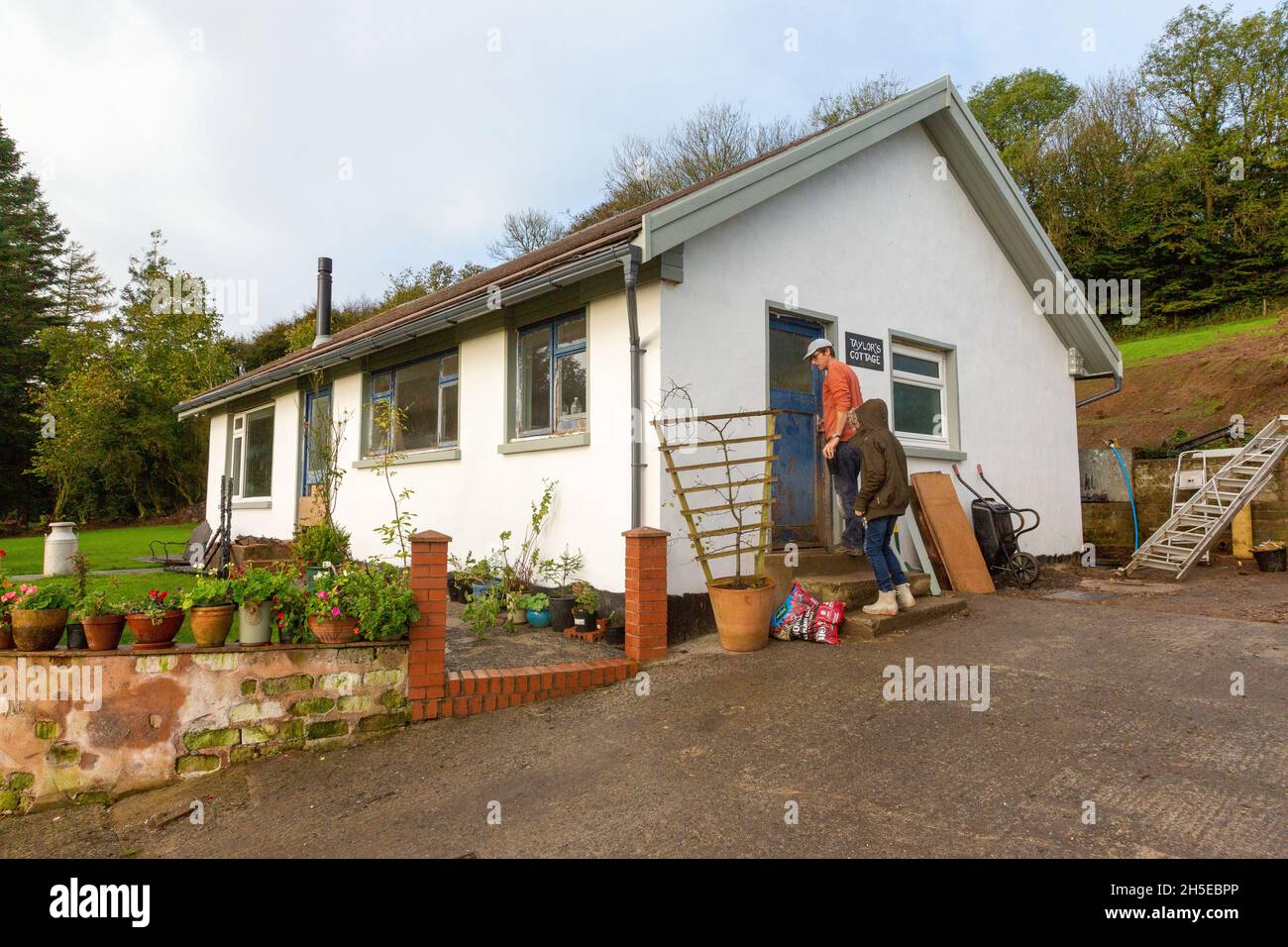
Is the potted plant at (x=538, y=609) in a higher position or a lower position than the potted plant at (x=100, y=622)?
lower

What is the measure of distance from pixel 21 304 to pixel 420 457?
110ft

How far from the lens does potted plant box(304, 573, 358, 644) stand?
14.7 ft

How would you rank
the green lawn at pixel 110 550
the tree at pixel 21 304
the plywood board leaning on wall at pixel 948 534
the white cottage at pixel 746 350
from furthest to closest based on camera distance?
the tree at pixel 21 304 < the green lawn at pixel 110 550 < the plywood board leaning on wall at pixel 948 534 < the white cottage at pixel 746 350

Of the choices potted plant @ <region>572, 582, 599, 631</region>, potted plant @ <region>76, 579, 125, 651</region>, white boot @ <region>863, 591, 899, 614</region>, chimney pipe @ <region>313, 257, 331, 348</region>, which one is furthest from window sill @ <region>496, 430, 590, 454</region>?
chimney pipe @ <region>313, 257, 331, 348</region>

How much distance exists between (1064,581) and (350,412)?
970 cm

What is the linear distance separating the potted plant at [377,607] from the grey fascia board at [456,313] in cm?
283

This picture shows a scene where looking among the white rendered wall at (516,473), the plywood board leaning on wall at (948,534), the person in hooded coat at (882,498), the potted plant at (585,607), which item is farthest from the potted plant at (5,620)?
the plywood board leaning on wall at (948,534)

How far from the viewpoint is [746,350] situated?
6.59m

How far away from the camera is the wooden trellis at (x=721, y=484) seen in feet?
18.9

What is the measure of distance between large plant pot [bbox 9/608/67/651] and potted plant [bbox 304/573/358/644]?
1397 mm

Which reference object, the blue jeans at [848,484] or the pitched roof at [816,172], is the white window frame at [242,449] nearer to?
the pitched roof at [816,172]

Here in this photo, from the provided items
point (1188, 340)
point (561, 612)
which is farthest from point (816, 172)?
point (1188, 340)

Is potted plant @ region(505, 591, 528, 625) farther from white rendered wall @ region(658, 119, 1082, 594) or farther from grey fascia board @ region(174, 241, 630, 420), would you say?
grey fascia board @ region(174, 241, 630, 420)
